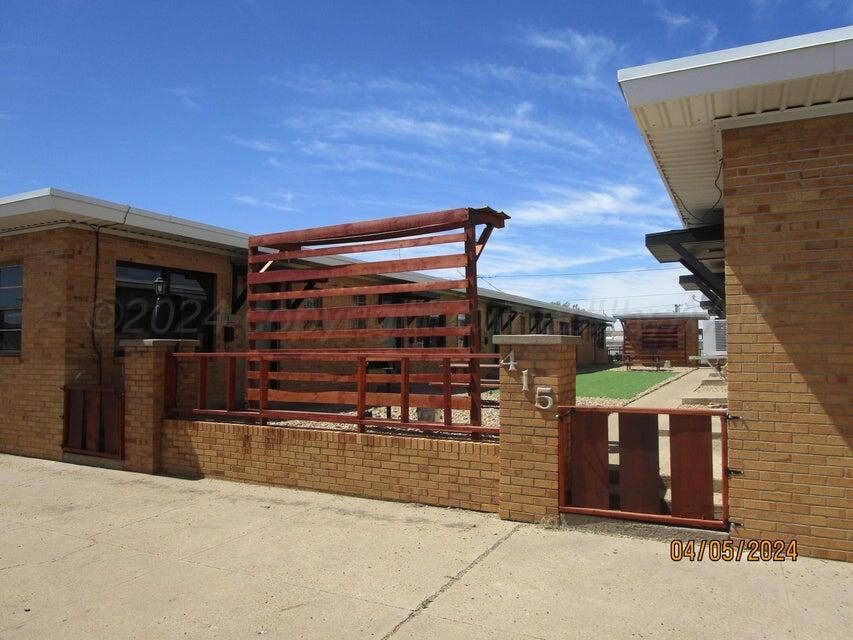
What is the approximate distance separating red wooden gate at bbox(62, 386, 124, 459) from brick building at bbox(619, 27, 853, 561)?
23.1ft

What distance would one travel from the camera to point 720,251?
8883 millimetres

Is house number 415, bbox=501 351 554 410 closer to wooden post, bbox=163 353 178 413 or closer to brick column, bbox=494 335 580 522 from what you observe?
brick column, bbox=494 335 580 522

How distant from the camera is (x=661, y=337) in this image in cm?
3206

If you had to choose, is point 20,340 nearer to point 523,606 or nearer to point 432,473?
point 432,473

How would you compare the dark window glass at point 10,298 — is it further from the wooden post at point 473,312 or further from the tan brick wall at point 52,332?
the wooden post at point 473,312

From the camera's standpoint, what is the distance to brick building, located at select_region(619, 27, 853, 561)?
4.20 meters

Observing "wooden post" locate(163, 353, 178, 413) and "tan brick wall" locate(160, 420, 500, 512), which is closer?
A: "tan brick wall" locate(160, 420, 500, 512)

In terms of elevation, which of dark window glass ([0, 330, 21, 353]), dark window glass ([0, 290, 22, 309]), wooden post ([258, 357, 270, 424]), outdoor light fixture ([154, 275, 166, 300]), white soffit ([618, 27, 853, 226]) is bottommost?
wooden post ([258, 357, 270, 424])

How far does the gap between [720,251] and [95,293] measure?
351 inches

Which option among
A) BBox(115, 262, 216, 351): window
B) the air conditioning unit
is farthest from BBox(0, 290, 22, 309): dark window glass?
the air conditioning unit

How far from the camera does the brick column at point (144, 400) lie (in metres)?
7.61

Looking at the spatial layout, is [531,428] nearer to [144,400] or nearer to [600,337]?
[144,400]

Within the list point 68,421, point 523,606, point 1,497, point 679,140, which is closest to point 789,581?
point 523,606
